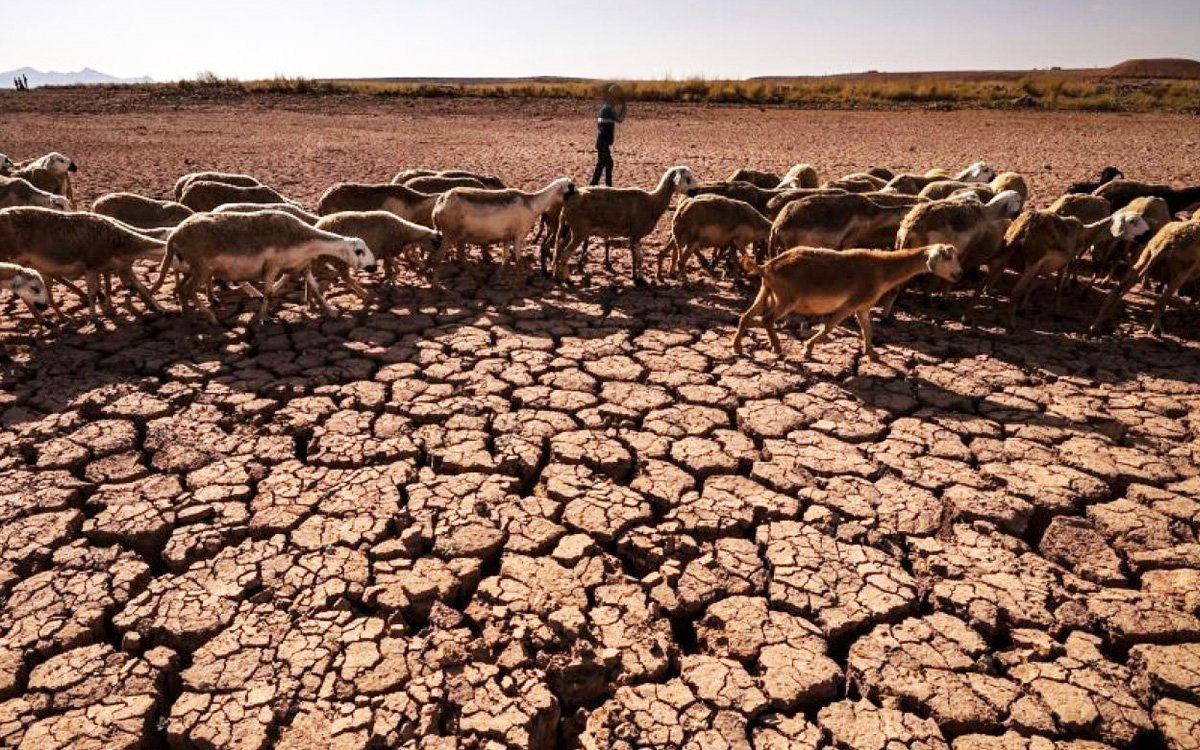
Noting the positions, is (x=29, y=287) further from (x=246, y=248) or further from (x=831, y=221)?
(x=831, y=221)

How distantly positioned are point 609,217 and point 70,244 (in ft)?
18.4

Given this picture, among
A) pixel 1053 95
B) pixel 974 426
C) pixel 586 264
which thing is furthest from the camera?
pixel 1053 95

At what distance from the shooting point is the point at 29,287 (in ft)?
21.3

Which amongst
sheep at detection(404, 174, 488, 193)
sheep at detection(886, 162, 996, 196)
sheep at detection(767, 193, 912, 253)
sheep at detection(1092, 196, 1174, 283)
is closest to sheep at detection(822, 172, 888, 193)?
sheep at detection(886, 162, 996, 196)

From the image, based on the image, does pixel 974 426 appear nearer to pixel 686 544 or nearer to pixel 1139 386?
pixel 1139 386

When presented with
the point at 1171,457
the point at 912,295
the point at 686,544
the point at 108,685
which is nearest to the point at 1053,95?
the point at 912,295

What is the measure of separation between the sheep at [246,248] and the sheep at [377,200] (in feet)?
7.10

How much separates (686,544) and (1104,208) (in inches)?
335

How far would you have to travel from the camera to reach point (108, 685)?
3.32 m

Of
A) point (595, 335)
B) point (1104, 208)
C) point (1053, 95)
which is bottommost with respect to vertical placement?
point (595, 335)

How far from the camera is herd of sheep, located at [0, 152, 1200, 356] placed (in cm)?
679

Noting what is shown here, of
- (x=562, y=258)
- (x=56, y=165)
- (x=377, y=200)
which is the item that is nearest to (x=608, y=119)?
(x=562, y=258)

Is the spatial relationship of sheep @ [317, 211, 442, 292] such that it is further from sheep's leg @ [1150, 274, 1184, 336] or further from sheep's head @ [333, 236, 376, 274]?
sheep's leg @ [1150, 274, 1184, 336]

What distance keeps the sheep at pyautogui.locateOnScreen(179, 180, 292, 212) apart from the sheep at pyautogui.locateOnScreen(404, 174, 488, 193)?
1778 mm
